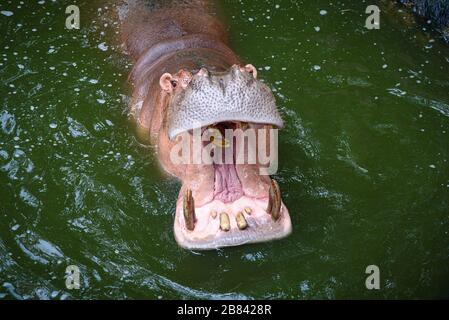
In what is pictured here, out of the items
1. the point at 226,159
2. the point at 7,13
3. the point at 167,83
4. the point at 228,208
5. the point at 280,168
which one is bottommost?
the point at 228,208

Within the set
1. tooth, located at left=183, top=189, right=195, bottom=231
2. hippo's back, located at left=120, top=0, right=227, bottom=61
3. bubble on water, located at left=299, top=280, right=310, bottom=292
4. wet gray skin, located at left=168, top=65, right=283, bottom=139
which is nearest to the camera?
wet gray skin, located at left=168, top=65, right=283, bottom=139

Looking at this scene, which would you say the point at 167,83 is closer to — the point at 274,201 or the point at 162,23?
the point at 274,201

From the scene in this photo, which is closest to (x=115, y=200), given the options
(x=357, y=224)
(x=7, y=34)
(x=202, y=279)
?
(x=202, y=279)

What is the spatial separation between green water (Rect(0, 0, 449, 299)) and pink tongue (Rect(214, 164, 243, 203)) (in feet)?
1.29

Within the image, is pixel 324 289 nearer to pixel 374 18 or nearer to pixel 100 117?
pixel 100 117

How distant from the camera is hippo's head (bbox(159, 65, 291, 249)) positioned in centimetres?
354

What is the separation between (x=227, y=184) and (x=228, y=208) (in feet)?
0.65

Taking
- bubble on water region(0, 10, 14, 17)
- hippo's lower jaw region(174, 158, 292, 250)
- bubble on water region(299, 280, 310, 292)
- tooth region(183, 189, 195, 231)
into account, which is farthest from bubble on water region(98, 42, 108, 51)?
bubble on water region(299, 280, 310, 292)

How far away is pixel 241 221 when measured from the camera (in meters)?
3.78

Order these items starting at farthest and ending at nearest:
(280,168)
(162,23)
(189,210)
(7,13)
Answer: (7,13) → (162,23) → (280,168) → (189,210)

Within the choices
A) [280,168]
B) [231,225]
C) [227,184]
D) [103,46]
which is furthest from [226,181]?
[103,46]

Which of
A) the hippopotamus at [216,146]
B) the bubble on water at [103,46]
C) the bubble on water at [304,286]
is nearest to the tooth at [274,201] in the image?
the hippopotamus at [216,146]

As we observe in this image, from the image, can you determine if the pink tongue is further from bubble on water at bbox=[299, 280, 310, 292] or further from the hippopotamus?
bubble on water at bbox=[299, 280, 310, 292]

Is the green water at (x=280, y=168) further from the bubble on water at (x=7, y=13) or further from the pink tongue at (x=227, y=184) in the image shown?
the pink tongue at (x=227, y=184)
